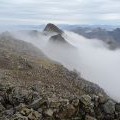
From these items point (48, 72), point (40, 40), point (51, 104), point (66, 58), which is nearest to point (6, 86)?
point (51, 104)

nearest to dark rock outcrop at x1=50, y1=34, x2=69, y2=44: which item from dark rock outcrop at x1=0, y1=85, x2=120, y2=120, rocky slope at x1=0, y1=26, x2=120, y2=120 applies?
rocky slope at x1=0, y1=26, x2=120, y2=120

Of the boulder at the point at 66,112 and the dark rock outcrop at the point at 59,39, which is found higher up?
the dark rock outcrop at the point at 59,39

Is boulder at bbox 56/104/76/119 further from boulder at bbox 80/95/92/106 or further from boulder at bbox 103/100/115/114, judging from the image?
boulder at bbox 103/100/115/114

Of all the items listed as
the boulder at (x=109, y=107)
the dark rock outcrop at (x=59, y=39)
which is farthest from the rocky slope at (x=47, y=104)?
the dark rock outcrop at (x=59, y=39)

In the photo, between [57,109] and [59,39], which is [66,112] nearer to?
Result: [57,109]

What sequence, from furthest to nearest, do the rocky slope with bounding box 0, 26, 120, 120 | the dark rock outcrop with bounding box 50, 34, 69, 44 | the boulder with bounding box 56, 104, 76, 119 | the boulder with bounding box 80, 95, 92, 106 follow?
the dark rock outcrop with bounding box 50, 34, 69, 44 → the boulder with bounding box 80, 95, 92, 106 → the boulder with bounding box 56, 104, 76, 119 → the rocky slope with bounding box 0, 26, 120, 120

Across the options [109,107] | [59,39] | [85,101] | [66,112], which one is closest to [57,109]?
[66,112]

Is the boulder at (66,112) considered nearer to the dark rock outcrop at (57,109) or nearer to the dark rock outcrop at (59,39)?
the dark rock outcrop at (57,109)

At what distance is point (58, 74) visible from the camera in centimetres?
7131

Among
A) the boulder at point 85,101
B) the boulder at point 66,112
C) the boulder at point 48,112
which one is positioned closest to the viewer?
the boulder at point 48,112

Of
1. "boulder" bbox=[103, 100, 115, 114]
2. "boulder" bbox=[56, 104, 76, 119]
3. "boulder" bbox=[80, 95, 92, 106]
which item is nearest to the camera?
"boulder" bbox=[56, 104, 76, 119]

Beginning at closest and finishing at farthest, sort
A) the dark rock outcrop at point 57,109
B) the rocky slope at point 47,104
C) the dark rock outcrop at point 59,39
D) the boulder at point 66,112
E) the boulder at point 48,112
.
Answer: the dark rock outcrop at point 57,109 < the rocky slope at point 47,104 < the boulder at point 48,112 < the boulder at point 66,112 < the dark rock outcrop at point 59,39

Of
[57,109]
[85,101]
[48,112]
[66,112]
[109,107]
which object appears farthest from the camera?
[109,107]

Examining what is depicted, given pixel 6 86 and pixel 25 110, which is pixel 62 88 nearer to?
pixel 6 86
